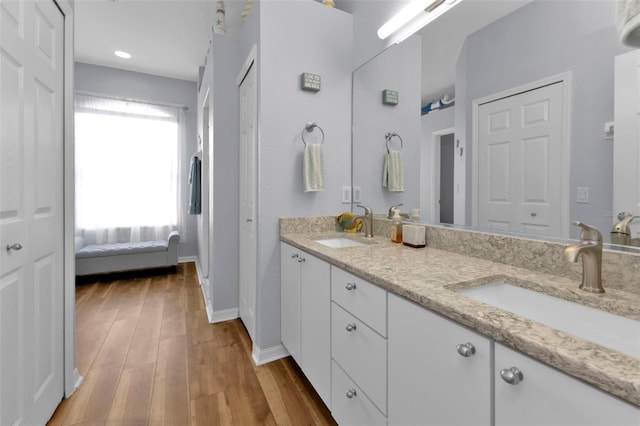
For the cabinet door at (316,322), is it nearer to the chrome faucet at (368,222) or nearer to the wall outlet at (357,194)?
the chrome faucet at (368,222)

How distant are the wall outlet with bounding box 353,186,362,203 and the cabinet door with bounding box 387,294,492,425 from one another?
1289 mm

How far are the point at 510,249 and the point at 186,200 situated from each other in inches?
178

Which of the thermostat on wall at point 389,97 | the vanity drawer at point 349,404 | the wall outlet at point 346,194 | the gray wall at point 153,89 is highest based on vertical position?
the gray wall at point 153,89

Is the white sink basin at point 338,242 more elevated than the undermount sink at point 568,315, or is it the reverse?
the white sink basin at point 338,242

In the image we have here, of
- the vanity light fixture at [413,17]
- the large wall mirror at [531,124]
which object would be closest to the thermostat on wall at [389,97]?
the large wall mirror at [531,124]

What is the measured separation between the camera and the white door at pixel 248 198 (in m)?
2.10

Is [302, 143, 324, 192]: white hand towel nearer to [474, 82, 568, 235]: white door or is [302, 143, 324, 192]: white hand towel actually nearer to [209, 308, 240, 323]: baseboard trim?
[474, 82, 568, 235]: white door

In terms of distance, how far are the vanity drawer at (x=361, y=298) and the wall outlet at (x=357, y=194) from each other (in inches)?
37.8

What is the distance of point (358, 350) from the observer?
1.17 metres

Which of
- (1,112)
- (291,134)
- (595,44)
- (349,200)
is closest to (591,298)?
(595,44)

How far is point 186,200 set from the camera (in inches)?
185

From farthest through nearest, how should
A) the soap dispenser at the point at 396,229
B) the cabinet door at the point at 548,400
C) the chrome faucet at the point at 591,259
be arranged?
the soap dispenser at the point at 396,229
the chrome faucet at the point at 591,259
the cabinet door at the point at 548,400

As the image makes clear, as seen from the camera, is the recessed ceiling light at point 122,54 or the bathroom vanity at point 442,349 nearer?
the bathroom vanity at point 442,349

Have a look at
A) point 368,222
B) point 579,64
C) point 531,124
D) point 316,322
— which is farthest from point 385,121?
point 316,322
